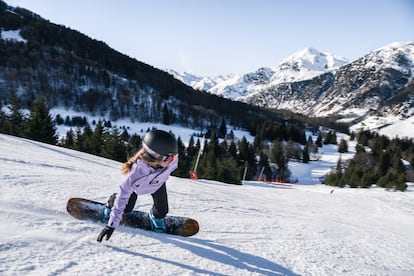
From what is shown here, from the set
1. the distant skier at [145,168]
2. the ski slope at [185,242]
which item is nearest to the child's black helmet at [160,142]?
the distant skier at [145,168]

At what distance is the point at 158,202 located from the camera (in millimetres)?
4977

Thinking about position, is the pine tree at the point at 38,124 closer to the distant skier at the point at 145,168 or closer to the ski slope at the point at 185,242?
the ski slope at the point at 185,242

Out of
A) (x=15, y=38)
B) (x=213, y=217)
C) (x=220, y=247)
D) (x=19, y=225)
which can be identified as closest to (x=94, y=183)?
(x=213, y=217)

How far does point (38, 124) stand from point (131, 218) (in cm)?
3891

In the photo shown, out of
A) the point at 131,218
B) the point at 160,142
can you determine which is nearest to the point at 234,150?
the point at 131,218

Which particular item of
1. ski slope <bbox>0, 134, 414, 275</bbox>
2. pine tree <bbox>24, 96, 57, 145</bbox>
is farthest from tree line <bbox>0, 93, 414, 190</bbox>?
ski slope <bbox>0, 134, 414, 275</bbox>

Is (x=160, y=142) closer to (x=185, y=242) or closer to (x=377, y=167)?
(x=185, y=242)

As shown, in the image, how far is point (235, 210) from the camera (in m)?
7.98

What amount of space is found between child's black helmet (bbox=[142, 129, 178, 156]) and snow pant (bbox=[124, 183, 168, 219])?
958 millimetres

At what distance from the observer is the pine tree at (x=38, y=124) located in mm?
38719

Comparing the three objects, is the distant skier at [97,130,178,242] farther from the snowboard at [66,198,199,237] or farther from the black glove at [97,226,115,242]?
the snowboard at [66,198,199,237]

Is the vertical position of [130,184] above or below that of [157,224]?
above

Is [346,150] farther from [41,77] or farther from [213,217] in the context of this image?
[41,77]

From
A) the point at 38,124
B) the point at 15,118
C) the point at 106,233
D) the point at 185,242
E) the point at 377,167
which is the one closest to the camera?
the point at 106,233
